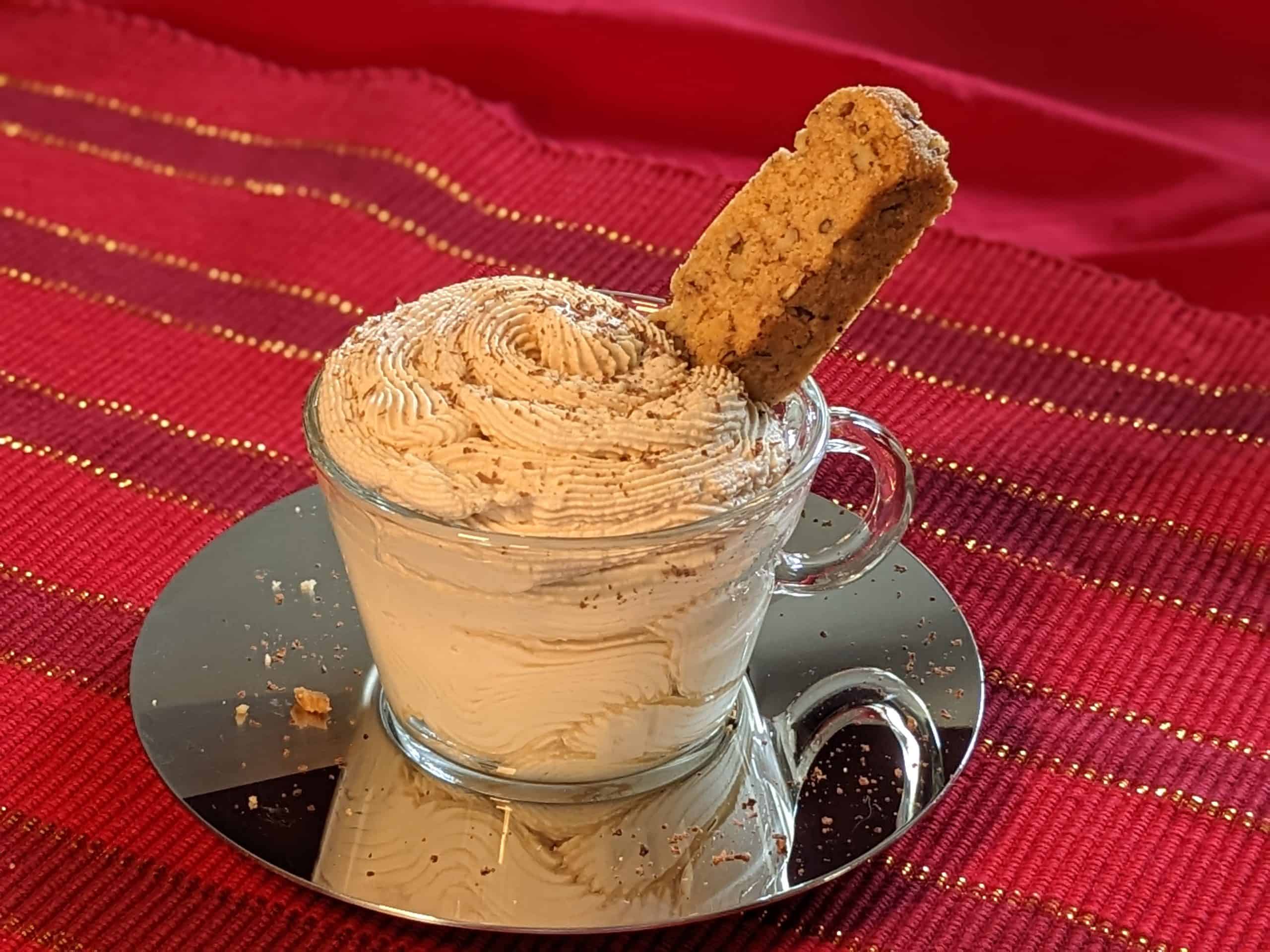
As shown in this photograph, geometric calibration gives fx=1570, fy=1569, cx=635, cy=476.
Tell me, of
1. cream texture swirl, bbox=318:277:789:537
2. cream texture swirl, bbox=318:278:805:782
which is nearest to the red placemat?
cream texture swirl, bbox=318:278:805:782

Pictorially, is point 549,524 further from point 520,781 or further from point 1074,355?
point 1074,355

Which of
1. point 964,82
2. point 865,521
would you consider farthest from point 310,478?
point 964,82

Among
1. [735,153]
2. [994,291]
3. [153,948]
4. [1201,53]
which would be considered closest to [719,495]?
[153,948]

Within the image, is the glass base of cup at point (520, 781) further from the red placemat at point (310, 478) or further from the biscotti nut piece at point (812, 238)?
the biscotti nut piece at point (812, 238)

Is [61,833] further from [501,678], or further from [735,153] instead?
[735,153]

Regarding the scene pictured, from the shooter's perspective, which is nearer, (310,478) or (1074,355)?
(310,478)

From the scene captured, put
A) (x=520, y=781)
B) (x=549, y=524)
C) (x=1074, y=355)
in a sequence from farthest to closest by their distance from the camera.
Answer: (x=1074, y=355)
(x=520, y=781)
(x=549, y=524)

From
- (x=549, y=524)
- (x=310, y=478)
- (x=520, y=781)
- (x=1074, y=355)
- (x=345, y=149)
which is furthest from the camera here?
(x=345, y=149)
